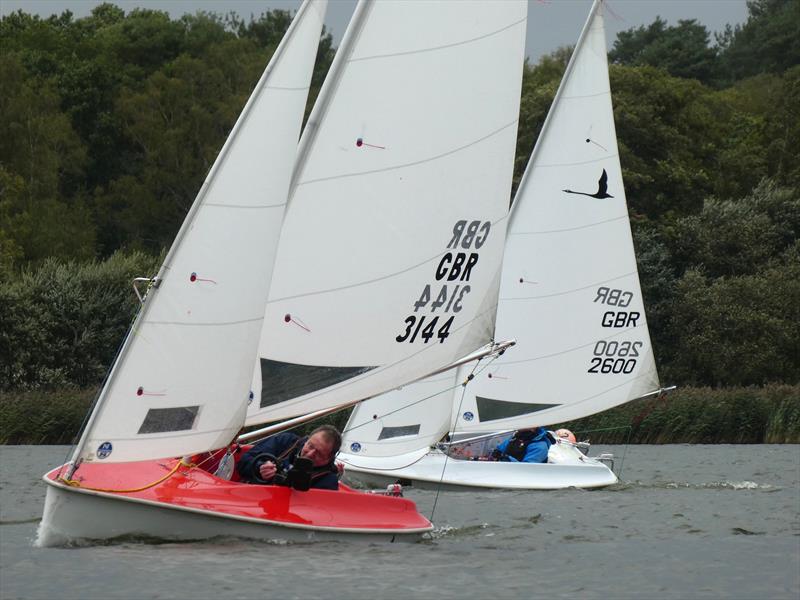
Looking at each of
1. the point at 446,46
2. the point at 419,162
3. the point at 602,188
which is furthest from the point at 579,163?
the point at 419,162

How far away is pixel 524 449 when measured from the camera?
75.4 feet

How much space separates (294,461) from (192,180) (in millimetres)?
51302

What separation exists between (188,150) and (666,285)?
23362mm

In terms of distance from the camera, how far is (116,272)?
140ft

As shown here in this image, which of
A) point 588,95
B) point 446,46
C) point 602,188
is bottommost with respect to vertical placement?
point 602,188

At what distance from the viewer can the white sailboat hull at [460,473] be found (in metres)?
21.4

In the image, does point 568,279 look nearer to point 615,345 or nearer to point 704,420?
point 615,345

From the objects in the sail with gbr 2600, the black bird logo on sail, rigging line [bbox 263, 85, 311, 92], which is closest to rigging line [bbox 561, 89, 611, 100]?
the black bird logo on sail

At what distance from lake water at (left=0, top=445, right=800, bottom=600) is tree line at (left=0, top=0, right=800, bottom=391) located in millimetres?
21386

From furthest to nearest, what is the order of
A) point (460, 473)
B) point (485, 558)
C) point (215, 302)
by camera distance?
point (460, 473) → point (485, 558) → point (215, 302)

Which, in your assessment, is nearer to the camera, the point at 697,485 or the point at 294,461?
the point at 294,461

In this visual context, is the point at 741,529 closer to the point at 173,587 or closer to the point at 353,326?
the point at 353,326

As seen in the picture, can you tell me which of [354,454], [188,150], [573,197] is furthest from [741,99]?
[354,454]

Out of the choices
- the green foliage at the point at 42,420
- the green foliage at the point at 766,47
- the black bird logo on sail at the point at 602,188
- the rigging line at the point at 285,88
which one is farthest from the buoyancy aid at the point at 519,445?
the green foliage at the point at 766,47
